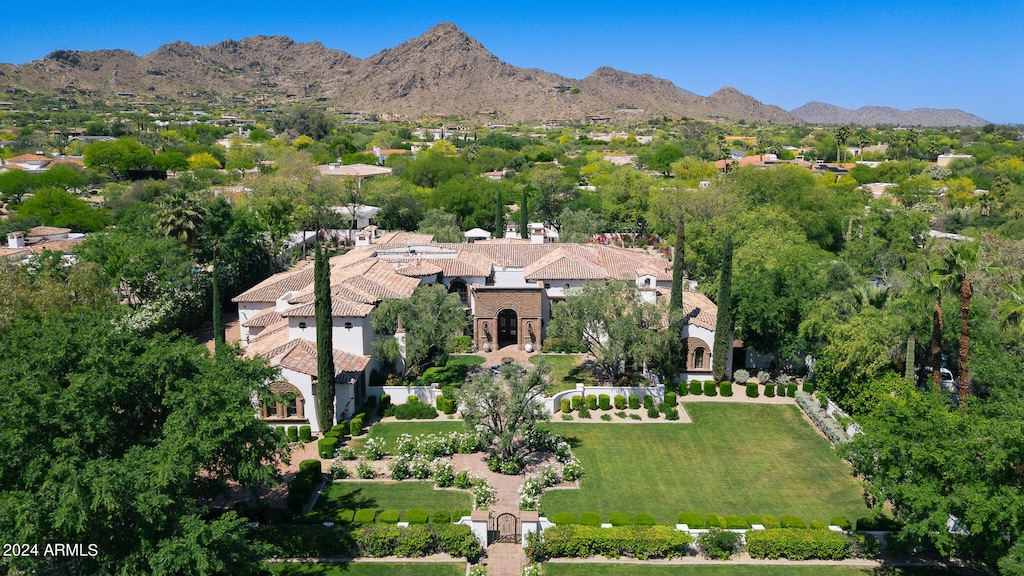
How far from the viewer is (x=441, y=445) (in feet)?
98.1

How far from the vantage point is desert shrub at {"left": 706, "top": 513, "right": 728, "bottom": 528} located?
23672 millimetres

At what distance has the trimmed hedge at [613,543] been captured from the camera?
22875 millimetres

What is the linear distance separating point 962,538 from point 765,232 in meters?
30.5

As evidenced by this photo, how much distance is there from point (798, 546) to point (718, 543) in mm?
2711

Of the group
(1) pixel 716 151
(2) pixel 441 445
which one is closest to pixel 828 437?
(2) pixel 441 445

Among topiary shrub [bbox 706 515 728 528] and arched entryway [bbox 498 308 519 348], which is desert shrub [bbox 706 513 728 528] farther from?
arched entryway [bbox 498 308 519 348]

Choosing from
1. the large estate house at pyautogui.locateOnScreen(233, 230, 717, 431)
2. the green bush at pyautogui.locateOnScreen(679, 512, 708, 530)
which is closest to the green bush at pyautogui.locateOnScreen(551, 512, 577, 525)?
the green bush at pyautogui.locateOnScreen(679, 512, 708, 530)

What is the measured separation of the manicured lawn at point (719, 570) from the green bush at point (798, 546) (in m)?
0.41

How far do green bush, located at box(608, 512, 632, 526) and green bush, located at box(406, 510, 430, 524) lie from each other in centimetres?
657

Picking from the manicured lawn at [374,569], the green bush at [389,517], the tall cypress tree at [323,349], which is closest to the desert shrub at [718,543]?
the manicured lawn at [374,569]

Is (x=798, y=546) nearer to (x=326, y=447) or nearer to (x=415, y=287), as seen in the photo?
(x=326, y=447)

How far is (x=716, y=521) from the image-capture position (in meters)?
23.8

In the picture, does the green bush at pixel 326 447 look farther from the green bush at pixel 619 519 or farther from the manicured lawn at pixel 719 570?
the green bush at pixel 619 519

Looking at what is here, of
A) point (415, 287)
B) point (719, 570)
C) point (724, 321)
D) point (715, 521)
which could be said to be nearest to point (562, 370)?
point (724, 321)
